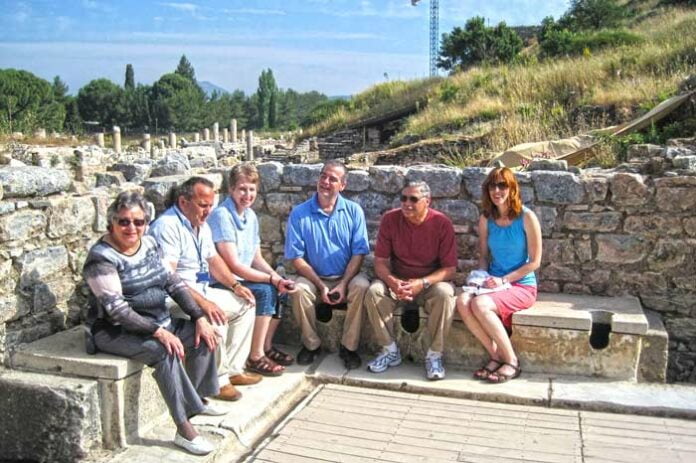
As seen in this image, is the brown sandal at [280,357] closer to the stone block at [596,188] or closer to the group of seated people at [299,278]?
the group of seated people at [299,278]

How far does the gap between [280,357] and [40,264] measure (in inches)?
74.3

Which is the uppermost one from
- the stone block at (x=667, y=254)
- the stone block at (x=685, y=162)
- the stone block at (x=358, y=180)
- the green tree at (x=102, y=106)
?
the green tree at (x=102, y=106)

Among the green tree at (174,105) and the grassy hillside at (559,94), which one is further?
the green tree at (174,105)

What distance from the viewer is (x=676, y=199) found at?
17.6 ft

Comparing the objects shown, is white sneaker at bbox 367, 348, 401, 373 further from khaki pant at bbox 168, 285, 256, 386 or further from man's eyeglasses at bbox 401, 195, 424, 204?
man's eyeglasses at bbox 401, 195, 424, 204

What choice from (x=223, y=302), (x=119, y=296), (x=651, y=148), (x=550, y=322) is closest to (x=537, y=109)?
(x=651, y=148)

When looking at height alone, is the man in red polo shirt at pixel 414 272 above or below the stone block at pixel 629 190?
below

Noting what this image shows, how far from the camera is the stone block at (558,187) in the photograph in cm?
556

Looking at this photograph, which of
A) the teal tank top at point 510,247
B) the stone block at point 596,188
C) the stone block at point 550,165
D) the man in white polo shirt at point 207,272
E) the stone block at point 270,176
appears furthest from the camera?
the stone block at point 270,176

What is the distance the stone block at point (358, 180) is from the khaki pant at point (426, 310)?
4.08 feet

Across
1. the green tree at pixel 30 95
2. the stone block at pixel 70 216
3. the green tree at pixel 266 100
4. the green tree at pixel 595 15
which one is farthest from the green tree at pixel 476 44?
the green tree at pixel 266 100

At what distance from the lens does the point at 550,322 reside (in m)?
4.90

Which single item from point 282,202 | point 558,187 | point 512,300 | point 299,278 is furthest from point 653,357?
point 282,202

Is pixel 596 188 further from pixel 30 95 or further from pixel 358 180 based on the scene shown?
pixel 30 95
